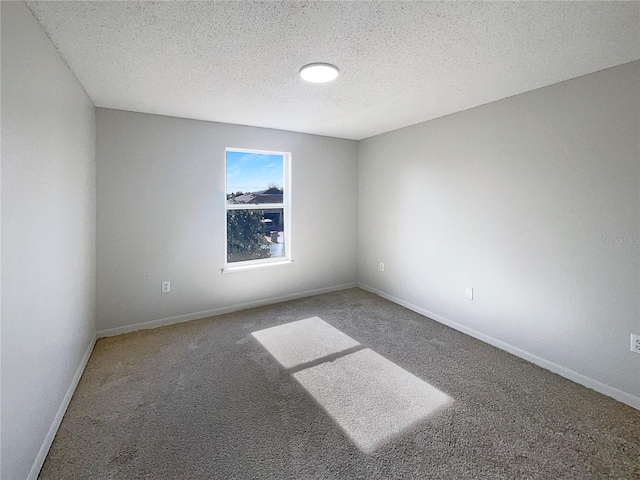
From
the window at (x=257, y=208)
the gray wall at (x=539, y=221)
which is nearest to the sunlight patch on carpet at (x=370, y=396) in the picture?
the gray wall at (x=539, y=221)

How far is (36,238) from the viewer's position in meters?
1.62

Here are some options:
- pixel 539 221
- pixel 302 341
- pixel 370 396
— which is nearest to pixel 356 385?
pixel 370 396

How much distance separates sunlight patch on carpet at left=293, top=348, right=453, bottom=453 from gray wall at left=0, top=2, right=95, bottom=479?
152 centimetres

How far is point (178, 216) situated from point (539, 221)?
11.3 ft

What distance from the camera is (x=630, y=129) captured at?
6.85 feet

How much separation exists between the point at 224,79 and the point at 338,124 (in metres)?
1.66

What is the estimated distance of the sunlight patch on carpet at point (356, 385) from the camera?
1.93 m

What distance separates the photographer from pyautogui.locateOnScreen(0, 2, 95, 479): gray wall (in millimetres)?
1338

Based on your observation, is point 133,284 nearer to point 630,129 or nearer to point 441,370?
point 441,370

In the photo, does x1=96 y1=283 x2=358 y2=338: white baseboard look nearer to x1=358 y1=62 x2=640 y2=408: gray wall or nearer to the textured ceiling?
x1=358 y1=62 x2=640 y2=408: gray wall

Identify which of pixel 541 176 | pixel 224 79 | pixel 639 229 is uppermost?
pixel 224 79

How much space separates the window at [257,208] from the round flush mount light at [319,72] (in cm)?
173

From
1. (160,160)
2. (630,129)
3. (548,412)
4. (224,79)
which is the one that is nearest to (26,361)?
(224,79)

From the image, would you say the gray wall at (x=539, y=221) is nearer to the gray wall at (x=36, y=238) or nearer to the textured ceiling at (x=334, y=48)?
the textured ceiling at (x=334, y=48)
